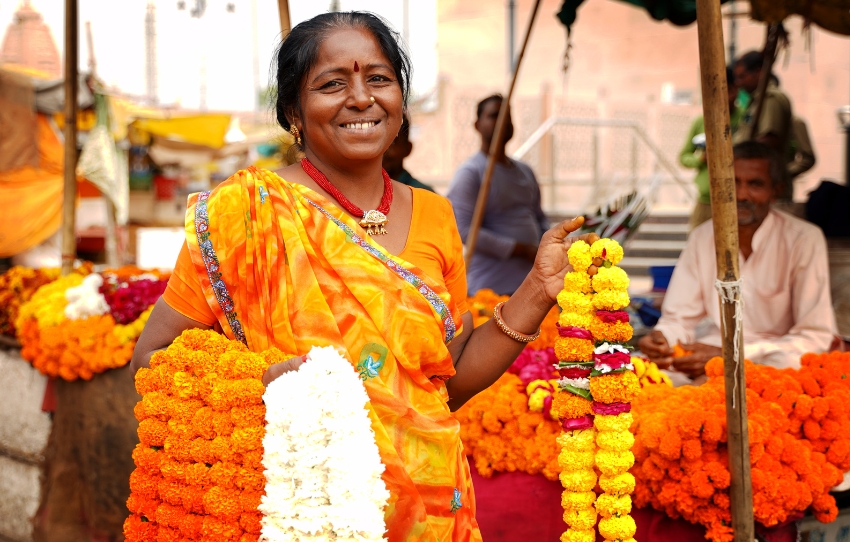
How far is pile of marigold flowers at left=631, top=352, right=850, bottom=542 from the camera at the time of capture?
2602mm

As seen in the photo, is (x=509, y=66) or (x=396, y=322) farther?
(x=509, y=66)

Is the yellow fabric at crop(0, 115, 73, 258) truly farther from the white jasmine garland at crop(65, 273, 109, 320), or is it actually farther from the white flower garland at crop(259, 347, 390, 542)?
the white flower garland at crop(259, 347, 390, 542)

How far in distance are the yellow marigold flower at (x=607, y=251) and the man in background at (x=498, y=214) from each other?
10.9 feet

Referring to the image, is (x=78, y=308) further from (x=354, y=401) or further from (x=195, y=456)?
(x=354, y=401)

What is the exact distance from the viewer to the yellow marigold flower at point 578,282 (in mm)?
1983

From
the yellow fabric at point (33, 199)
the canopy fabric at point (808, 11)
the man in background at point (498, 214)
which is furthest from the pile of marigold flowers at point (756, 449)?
the yellow fabric at point (33, 199)

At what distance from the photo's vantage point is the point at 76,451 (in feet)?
13.8

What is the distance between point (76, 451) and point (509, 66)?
1373 cm

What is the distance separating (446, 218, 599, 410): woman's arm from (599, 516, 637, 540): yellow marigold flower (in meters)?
0.45

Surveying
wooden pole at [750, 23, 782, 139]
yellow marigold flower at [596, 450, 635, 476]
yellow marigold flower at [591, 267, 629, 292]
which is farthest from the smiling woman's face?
wooden pole at [750, 23, 782, 139]

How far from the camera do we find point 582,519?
2014 mm

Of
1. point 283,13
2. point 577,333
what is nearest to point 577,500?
point 577,333

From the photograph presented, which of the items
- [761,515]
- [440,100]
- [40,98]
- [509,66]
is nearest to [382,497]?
[761,515]

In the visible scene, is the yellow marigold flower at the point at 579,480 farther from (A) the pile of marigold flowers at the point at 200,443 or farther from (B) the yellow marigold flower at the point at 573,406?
(A) the pile of marigold flowers at the point at 200,443
